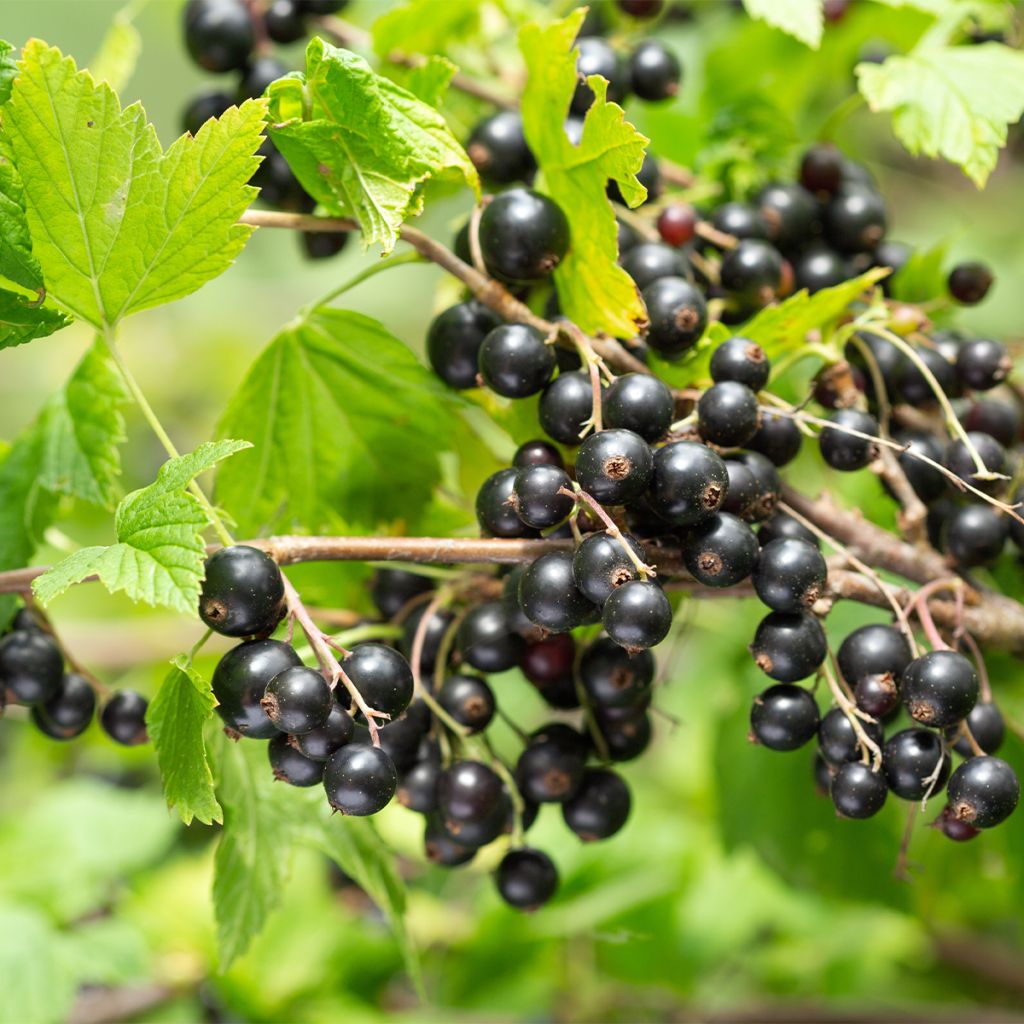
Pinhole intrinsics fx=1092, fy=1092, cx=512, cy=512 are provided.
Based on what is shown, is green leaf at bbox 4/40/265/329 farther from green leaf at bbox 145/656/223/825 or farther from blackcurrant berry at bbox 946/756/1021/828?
blackcurrant berry at bbox 946/756/1021/828

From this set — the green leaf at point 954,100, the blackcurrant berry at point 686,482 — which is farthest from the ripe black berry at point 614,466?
the green leaf at point 954,100

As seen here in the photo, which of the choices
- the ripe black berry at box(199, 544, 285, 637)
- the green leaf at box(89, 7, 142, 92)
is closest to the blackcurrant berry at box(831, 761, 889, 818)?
the ripe black berry at box(199, 544, 285, 637)

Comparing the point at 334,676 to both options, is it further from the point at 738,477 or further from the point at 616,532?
the point at 738,477

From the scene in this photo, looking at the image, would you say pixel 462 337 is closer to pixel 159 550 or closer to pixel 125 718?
pixel 159 550

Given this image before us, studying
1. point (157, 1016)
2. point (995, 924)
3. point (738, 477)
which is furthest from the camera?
point (995, 924)

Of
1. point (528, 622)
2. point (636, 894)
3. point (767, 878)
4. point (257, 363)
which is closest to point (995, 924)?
point (767, 878)

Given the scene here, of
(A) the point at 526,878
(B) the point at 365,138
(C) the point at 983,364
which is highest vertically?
(B) the point at 365,138

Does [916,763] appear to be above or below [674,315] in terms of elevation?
below

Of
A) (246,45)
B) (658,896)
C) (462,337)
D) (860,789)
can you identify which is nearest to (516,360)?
(462,337)
